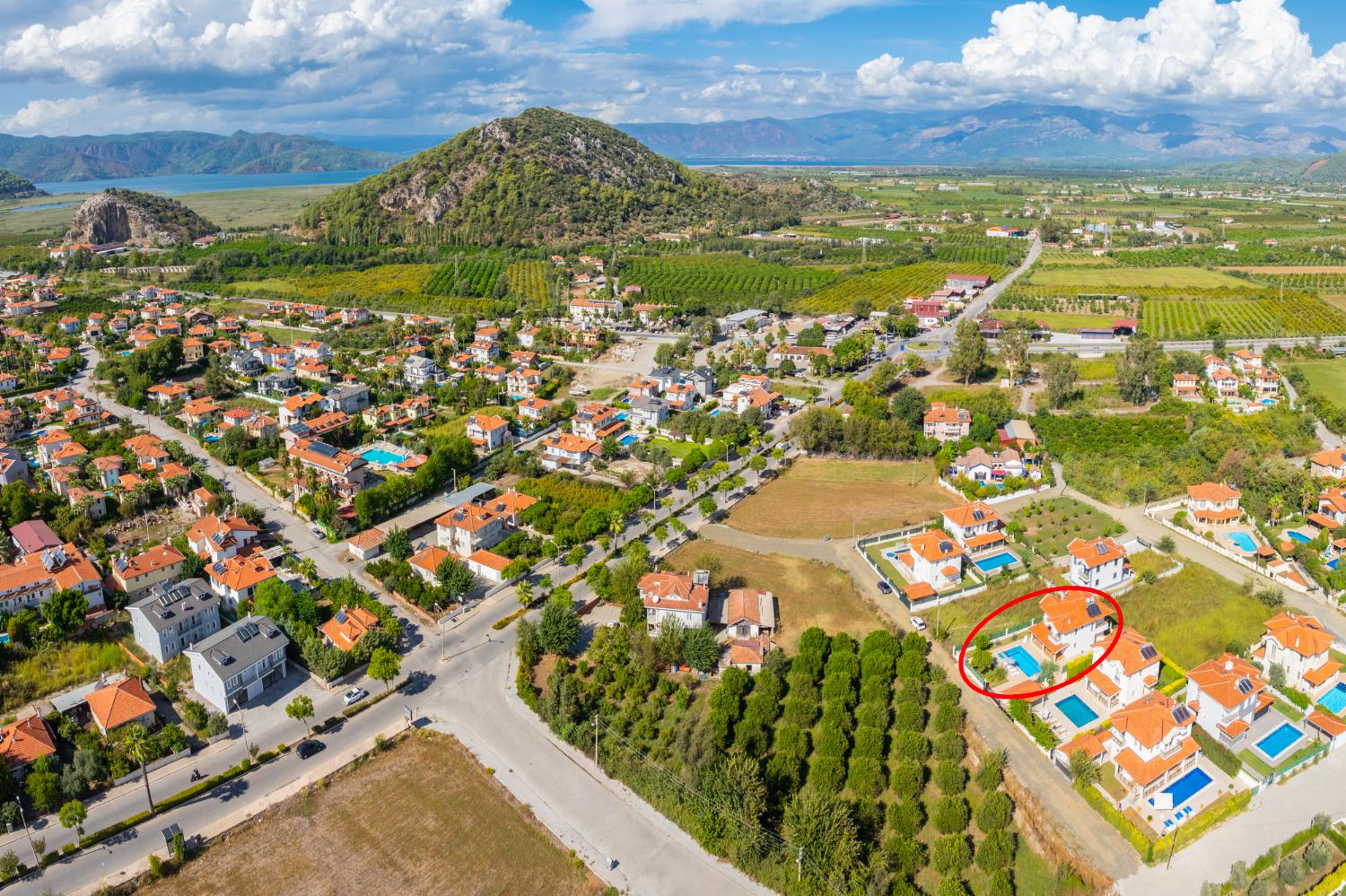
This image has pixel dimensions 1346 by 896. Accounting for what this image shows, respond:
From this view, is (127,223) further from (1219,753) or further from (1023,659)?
(1219,753)

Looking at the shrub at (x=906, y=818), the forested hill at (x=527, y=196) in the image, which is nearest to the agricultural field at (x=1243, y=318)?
the shrub at (x=906, y=818)

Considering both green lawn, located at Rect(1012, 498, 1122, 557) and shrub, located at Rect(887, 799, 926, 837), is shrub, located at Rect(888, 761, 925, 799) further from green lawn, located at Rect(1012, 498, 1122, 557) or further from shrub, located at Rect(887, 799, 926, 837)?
green lawn, located at Rect(1012, 498, 1122, 557)

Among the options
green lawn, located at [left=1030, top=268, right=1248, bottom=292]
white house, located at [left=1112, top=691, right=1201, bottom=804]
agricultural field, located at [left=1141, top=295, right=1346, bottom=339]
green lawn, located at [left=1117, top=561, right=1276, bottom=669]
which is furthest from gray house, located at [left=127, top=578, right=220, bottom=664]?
green lawn, located at [left=1030, top=268, right=1248, bottom=292]

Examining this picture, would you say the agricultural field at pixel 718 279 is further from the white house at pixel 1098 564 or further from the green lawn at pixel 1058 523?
the white house at pixel 1098 564

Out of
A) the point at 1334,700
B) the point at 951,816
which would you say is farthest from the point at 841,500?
the point at 951,816

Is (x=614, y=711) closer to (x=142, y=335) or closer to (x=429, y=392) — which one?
(x=429, y=392)

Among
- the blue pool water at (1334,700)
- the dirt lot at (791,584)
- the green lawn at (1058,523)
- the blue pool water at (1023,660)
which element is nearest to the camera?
the blue pool water at (1334,700)
